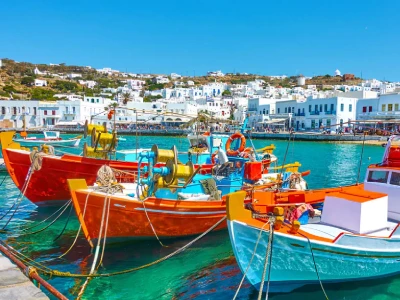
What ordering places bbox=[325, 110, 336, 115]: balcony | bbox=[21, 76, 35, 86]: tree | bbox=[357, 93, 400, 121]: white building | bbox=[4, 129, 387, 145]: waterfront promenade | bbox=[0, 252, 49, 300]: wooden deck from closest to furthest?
1. bbox=[0, 252, 49, 300]: wooden deck
2. bbox=[357, 93, 400, 121]: white building
3. bbox=[4, 129, 387, 145]: waterfront promenade
4. bbox=[325, 110, 336, 115]: balcony
5. bbox=[21, 76, 35, 86]: tree

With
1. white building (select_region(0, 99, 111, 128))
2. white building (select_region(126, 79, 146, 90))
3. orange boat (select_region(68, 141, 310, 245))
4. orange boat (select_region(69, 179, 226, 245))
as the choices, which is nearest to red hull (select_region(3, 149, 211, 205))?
orange boat (select_region(68, 141, 310, 245))

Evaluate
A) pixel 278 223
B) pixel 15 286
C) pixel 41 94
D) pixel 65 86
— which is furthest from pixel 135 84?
pixel 15 286

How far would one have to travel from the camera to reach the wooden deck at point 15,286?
593cm

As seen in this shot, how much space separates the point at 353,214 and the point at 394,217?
212 cm

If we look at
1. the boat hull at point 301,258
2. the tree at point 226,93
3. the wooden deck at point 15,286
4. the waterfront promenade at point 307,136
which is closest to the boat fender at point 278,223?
the boat hull at point 301,258

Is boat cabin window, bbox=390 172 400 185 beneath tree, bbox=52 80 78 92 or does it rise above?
beneath

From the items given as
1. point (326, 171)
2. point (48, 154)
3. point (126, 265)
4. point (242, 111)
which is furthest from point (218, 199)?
point (242, 111)

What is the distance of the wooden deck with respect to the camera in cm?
593

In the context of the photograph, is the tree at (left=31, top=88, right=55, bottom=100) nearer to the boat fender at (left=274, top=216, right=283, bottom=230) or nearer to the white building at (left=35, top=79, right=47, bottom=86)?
the white building at (left=35, top=79, right=47, bottom=86)

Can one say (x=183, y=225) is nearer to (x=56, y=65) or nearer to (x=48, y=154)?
(x=48, y=154)

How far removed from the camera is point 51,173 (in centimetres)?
1548

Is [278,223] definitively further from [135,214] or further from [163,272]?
[135,214]

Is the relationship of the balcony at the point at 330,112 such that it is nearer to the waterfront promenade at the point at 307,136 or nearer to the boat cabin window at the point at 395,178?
the waterfront promenade at the point at 307,136

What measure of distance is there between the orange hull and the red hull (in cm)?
397
